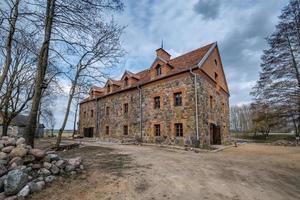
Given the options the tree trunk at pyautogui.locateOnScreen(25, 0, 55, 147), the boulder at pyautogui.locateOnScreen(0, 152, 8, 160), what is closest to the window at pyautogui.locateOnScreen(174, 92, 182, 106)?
the tree trunk at pyautogui.locateOnScreen(25, 0, 55, 147)

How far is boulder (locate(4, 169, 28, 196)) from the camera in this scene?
4098 mm

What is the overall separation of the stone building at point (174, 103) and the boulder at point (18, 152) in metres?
9.59

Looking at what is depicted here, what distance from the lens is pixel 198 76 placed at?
47.2 ft

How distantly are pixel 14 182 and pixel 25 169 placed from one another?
54 centimetres

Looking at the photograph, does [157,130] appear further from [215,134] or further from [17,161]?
[17,161]

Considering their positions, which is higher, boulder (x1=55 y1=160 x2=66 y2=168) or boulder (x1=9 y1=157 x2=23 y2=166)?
boulder (x1=9 y1=157 x2=23 y2=166)

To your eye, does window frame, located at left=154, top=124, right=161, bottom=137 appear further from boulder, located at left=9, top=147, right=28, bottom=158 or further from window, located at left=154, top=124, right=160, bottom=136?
boulder, located at left=9, top=147, right=28, bottom=158

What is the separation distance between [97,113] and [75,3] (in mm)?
19690

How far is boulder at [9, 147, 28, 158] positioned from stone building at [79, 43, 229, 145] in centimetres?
959

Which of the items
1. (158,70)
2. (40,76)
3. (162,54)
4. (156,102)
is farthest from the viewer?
(162,54)

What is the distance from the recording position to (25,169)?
4715mm

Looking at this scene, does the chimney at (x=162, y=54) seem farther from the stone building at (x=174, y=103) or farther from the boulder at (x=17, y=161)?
the boulder at (x=17, y=161)

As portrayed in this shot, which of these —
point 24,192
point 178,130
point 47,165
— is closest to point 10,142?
point 47,165

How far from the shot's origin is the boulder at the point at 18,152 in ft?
16.4
